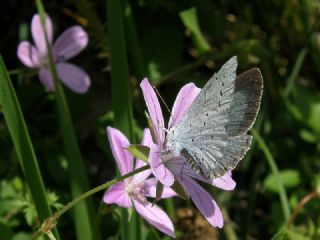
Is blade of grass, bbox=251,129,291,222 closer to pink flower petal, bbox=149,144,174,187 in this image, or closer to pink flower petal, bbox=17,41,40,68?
pink flower petal, bbox=17,41,40,68

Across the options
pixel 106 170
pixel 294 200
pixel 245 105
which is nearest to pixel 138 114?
pixel 106 170

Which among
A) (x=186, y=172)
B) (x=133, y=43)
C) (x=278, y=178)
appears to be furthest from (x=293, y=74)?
(x=186, y=172)

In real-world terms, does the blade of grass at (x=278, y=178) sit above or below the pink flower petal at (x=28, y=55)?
below

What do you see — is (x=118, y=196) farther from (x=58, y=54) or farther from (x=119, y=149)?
(x=58, y=54)

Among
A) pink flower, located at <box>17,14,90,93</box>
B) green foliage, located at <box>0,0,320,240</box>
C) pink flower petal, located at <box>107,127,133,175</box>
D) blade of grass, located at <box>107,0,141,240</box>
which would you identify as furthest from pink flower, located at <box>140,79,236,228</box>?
pink flower, located at <box>17,14,90,93</box>

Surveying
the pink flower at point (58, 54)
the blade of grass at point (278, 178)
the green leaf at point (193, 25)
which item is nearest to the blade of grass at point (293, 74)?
the blade of grass at point (278, 178)

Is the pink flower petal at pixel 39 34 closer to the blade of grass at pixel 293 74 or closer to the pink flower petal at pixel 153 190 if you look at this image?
the pink flower petal at pixel 153 190

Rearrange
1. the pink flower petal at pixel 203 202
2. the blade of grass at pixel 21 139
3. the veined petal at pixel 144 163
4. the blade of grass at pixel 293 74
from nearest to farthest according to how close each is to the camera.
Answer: the pink flower petal at pixel 203 202, the blade of grass at pixel 21 139, the veined petal at pixel 144 163, the blade of grass at pixel 293 74
